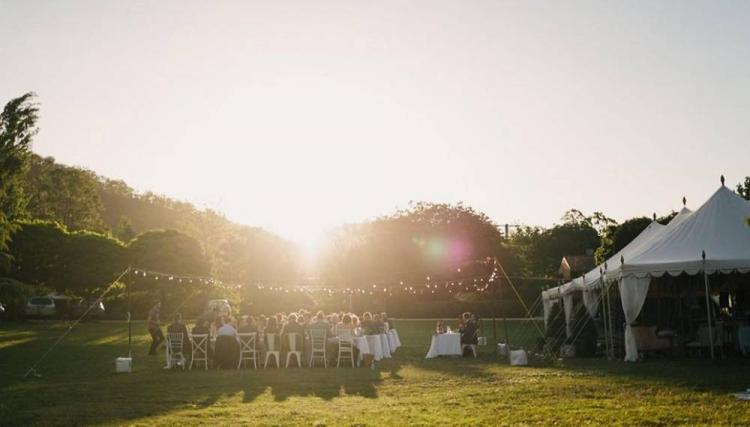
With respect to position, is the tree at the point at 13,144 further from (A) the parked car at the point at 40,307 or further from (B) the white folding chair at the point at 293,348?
(B) the white folding chair at the point at 293,348

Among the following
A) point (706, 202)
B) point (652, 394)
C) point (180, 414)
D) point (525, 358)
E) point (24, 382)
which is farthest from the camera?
point (706, 202)

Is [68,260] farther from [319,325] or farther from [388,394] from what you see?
[388,394]

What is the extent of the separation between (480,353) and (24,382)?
12886mm

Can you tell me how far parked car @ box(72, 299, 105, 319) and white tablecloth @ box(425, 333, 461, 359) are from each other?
1049 inches

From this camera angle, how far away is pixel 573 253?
75.3 meters

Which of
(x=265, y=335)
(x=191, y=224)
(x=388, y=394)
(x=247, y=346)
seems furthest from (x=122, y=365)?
(x=191, y=224)

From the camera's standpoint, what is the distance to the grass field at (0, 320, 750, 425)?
9.25 metres

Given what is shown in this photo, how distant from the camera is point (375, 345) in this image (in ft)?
64.1

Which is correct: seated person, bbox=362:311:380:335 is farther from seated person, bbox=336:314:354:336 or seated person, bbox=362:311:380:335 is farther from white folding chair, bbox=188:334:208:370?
white folding chair, bbox=188:334:208:370

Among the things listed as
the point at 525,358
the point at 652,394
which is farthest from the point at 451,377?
the point at 652,394

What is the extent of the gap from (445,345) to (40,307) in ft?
101

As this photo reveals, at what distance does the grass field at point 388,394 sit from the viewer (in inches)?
364

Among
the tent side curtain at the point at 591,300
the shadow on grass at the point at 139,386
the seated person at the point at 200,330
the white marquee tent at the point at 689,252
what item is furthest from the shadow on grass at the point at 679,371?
the seated person at the point at 200,330

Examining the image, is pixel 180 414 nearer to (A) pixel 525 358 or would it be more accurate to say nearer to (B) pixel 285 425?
(B) pixel 285 425
